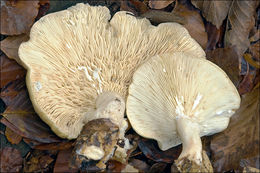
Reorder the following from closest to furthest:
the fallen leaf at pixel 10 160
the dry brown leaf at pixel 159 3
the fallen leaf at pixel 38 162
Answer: the fallen leaf at pixel 10 160
the fallen leaf at pixel 38 162
the dry brown leaf at pixel 159 3

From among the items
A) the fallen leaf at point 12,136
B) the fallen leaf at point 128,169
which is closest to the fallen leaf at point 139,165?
the fallen leaf at point 128,169

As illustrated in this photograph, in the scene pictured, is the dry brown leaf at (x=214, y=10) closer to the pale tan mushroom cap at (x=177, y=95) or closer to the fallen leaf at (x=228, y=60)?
the fallen leaf at (x=228, y=60)

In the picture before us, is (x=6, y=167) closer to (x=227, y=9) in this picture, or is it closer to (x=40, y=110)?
(x=40, y=110)

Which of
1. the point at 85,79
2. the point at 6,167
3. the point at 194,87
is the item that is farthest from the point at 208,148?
the point at 6,167

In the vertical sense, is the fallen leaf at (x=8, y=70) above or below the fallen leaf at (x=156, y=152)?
above

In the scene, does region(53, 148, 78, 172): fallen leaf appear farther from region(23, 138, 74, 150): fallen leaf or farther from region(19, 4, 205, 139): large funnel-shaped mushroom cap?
region(19, 4, 205, 139): large funnel-shaped mushroom cap

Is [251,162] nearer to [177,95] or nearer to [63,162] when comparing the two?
[177,95]

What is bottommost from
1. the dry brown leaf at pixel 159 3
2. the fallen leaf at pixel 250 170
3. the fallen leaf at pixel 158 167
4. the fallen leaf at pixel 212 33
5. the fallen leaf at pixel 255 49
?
the fallen leaf at pixel 158 167
